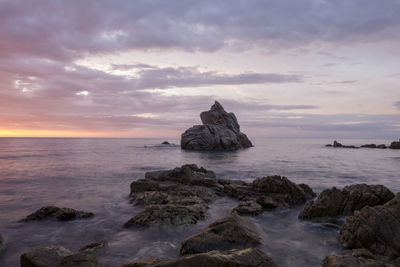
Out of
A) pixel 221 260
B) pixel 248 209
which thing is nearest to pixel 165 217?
pixel 248 209

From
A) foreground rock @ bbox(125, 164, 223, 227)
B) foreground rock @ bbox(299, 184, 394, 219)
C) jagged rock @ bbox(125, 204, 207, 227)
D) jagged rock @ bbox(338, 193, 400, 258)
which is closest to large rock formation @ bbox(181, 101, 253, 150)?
foreground rock @ bbox(125, 164, 223, 227)

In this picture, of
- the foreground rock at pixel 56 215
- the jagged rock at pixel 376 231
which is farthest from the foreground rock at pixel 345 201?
the foreground rock at pixel 56 215

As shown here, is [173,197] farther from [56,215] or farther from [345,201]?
[345,201]

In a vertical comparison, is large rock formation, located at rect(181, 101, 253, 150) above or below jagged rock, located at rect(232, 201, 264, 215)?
above

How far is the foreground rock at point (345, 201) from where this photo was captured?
442 inches

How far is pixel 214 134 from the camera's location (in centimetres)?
7112

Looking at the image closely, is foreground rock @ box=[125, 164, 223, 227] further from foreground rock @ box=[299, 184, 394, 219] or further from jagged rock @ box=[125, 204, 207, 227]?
foreground rock @ box=[299, 184, 394, 219]

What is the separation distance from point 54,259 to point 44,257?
0.28m

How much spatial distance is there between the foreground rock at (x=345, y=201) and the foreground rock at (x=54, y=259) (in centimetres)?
939

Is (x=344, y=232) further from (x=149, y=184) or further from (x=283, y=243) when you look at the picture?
(x=149, y=184)

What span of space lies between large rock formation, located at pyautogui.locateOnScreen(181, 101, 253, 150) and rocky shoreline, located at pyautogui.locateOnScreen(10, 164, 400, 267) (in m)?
50.9

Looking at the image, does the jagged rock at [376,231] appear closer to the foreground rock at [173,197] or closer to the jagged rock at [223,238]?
the jagged rock at [223,238]

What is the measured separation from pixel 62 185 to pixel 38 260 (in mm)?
17086

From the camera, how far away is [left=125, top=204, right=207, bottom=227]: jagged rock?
32.6ft
